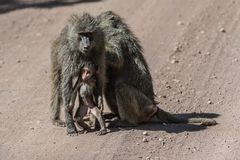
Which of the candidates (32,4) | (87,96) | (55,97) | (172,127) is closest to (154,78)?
(172,127)

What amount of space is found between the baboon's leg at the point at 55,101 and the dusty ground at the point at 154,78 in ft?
0.52

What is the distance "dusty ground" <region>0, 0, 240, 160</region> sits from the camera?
8.78m

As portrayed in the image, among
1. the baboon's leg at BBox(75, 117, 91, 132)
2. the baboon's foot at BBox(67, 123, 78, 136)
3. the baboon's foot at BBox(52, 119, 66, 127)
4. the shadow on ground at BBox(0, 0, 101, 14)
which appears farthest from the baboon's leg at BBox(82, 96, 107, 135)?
the shadow on ground at BBox(0, 0, 101, 14)

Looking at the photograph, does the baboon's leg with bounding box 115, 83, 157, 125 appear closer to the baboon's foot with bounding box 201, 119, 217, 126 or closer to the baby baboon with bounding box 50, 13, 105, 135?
the baby baboon with bounding box 50, 13, 105, 135

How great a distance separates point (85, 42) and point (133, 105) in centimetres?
108

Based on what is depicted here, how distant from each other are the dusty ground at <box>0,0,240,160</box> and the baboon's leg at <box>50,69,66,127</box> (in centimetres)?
16

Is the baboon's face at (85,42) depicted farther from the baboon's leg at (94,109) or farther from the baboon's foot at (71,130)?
the baboon's foot at (71,130)

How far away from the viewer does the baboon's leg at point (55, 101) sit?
31.4ft

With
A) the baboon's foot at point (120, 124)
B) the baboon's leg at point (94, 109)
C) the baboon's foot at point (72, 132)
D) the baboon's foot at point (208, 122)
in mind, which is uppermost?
the baboon's leg at point (94, 109)

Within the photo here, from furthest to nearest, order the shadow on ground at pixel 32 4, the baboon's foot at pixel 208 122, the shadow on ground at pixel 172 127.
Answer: the shadow on ground at pixel 32 4
the baboon's foot at pixel 208 122
the shadow on ground at pixel 172 127

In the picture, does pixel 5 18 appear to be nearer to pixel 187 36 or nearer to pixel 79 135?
pixel 187 36

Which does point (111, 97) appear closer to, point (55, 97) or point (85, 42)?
point (55, 97)

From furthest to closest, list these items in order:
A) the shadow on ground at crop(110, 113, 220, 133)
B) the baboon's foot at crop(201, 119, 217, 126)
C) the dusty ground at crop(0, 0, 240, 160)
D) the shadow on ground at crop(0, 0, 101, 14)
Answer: the shadow on ground at crop(0, 0, 101, 14) < the baboon's foot at crop(201, 119, 217, 126) < the shadow on ground at crop(110, 113, 220, 133) < the dusty ground at crop(0, 0, 240, 160)

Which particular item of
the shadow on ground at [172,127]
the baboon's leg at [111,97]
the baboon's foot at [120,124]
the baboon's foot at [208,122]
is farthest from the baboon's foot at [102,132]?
the baboon's foot at [208,122]
